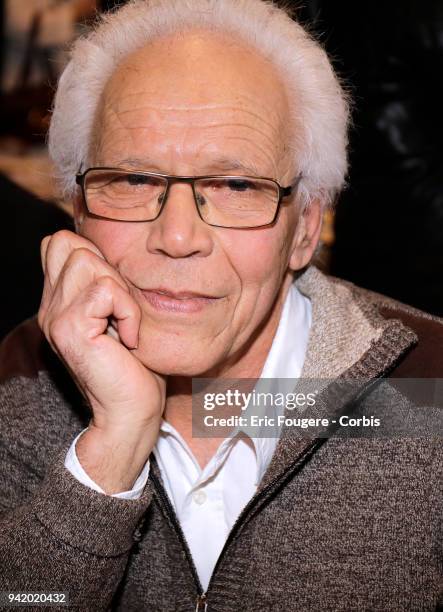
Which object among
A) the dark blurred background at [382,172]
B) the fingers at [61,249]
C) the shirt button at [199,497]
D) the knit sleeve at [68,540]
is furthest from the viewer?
the dark blurred background at [382,172]

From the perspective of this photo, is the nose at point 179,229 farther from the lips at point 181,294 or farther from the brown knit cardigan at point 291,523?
the brown knit cardigan at point 291,523

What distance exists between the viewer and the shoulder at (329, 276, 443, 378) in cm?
168

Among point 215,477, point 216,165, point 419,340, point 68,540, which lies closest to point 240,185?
point 216,165

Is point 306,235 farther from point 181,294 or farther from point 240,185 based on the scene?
point 181,294

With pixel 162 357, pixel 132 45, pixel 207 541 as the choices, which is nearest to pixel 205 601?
pixel 207 541

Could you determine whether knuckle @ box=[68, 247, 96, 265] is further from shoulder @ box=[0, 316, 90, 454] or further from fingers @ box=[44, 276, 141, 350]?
shoulder @ box=[0, 316, 90, 454]

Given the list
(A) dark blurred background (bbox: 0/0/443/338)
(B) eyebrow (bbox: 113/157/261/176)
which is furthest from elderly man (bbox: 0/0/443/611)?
(A) dark blurred background (bbox: 0/0/443/338)

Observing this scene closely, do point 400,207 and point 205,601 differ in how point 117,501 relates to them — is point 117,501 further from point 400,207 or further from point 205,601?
point 400,207

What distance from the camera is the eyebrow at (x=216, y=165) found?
154 cm

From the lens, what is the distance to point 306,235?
5.90 ft

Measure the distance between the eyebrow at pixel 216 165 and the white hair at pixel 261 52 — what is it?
0.47 feet

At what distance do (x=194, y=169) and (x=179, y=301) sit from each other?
251 mm

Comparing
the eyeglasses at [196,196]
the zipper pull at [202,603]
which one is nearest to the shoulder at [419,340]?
the eyeglasses at [196,196]

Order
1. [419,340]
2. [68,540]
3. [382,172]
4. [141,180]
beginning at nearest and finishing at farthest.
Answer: [68,540]
[141,180]
[419,340]
[382,172]
